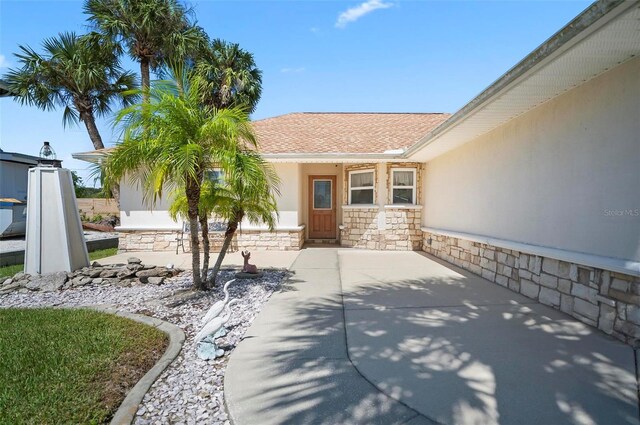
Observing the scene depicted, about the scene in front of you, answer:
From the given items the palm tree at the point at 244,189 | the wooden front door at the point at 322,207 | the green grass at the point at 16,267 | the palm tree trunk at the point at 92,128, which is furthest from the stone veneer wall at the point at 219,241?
the palm tree trunk at the point at 92,128

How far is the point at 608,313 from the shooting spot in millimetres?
4051

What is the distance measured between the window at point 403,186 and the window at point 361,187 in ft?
2.57

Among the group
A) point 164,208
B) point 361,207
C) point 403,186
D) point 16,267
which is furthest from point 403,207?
point 16,267

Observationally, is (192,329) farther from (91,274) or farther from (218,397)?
(91,274)

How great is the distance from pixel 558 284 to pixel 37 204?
9.39m

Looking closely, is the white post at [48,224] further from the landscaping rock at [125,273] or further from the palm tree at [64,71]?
the palm tree at [64,71]

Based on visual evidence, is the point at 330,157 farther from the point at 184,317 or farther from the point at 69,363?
the point at 69,363

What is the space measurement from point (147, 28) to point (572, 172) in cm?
1580

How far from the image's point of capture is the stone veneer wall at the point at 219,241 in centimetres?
1116

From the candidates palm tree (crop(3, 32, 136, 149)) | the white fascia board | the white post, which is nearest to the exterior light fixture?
the white post

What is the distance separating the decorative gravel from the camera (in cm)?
266

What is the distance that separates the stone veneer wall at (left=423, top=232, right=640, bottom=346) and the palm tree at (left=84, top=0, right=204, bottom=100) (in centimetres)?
1426

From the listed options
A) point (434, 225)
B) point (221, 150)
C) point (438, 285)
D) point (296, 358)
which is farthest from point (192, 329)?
point (434, 225)

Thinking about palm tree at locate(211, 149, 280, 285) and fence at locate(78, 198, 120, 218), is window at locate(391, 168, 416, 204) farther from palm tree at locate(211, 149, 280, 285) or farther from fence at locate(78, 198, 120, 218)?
fence at locate(78, 198, 120, 218)
